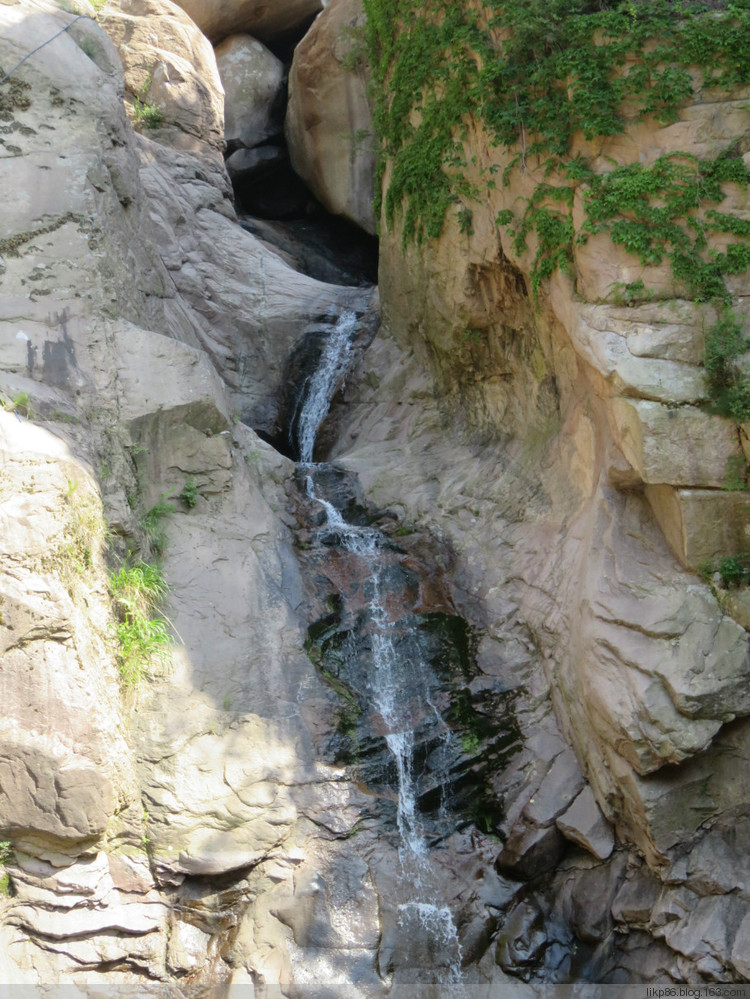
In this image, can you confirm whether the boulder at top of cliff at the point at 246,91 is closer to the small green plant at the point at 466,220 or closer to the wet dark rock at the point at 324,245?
the wet dark rock at the point at 324,245

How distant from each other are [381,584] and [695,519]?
355 centimetres

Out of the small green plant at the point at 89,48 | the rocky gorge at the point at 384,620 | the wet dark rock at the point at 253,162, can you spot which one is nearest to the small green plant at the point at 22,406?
the rocky gorge at the point at 384,620

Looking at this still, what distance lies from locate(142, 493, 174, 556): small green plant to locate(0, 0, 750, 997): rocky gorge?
0.10ft

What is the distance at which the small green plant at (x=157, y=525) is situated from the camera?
8.07m

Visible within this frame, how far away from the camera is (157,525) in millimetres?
8242

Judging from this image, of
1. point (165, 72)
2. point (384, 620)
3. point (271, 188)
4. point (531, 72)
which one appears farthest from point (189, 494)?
point (271, 188)

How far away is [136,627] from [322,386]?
268 inches

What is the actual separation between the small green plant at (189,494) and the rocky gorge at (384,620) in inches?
1.6

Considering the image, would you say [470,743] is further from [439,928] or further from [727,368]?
[727,368]

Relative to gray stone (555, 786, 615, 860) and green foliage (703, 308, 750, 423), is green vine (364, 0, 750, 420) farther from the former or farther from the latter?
gray stone (555, 786, 615, 860)

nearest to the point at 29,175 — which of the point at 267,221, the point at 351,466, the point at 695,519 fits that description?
the point at 351,466

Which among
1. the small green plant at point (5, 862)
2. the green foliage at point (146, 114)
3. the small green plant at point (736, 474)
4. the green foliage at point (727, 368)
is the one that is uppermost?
the green foliage at point (146, 114)

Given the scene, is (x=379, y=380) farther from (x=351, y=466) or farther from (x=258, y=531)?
(x=258, y=531)

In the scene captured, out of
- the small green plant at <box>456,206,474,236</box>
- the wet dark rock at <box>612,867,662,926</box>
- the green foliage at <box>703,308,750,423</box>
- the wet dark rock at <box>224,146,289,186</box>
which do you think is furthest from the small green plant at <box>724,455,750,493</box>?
the wet dark rock at <box>224,146,289,186</box>
